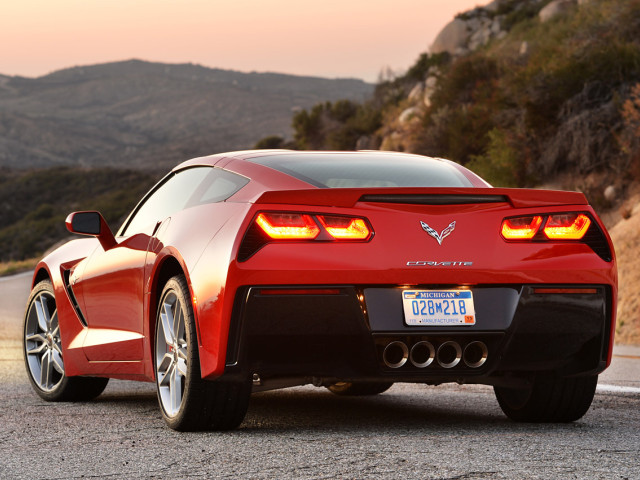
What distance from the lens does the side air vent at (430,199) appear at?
5402mm

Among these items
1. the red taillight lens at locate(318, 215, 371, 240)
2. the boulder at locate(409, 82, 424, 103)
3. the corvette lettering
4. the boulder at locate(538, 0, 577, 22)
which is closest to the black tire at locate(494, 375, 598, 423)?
the corvette lettering

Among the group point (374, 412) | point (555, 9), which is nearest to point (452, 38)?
point (555, 9)

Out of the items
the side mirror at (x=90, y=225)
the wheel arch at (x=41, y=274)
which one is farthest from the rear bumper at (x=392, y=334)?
the wheel arch at (x=41, y=274)

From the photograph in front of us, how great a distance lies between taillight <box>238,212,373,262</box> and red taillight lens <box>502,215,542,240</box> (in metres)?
0.72

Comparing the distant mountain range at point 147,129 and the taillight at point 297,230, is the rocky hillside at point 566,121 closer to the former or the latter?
the taillight at point 297,230

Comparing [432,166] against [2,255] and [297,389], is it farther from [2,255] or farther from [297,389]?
[2,255]

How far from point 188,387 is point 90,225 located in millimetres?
1810

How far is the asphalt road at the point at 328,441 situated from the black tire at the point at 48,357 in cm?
13

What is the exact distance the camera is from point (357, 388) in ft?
25.5

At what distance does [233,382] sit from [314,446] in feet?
1.88

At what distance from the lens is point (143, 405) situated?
7.20 m

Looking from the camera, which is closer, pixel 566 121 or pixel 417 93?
pixel 566 121

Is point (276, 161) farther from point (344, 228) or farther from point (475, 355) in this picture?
point (475, 355)

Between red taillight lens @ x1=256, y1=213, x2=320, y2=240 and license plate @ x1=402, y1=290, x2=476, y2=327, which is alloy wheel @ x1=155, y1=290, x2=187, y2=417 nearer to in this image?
red taillight lens @ x1=256, y1=213, x2=320, y2=240
